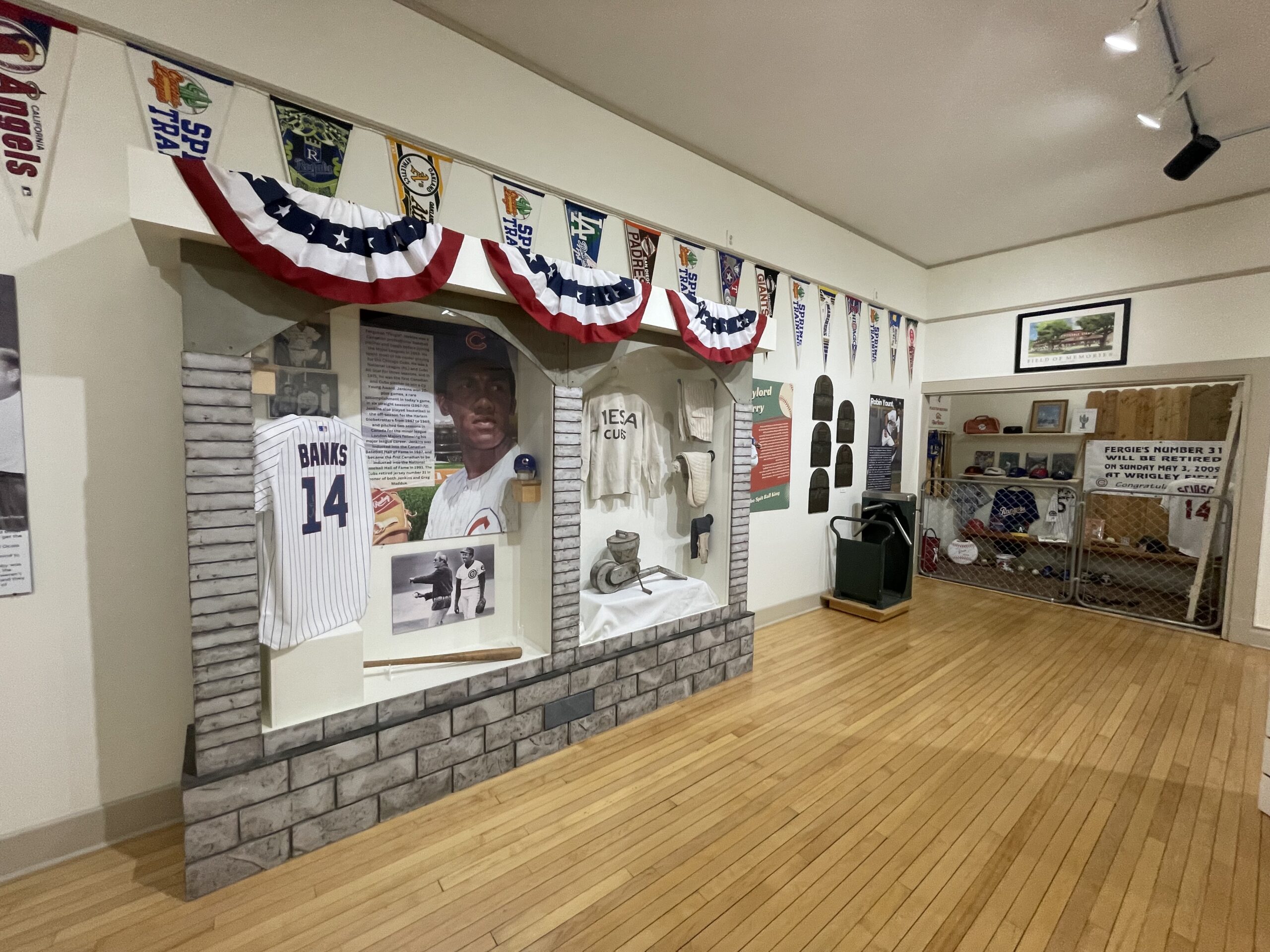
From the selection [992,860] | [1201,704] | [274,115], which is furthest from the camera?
[1201,704]

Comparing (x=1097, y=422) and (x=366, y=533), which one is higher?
(x=1097, y=422)

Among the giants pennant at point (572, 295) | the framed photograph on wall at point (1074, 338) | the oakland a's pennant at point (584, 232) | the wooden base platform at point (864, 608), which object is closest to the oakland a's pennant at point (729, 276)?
the oakland a's pennant at point (584, 232)

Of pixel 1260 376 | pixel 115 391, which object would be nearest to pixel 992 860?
pixel 115 391

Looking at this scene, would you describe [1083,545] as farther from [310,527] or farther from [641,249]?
[310,527]

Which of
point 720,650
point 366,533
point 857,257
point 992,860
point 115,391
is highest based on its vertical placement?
point 857,257

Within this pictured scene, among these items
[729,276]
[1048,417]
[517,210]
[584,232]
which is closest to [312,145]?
[517,210]

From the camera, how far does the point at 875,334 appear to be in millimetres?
→ 5418

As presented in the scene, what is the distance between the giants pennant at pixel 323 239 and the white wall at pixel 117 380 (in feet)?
1.99

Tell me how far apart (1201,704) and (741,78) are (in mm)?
4781

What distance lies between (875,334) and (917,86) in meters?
2.61

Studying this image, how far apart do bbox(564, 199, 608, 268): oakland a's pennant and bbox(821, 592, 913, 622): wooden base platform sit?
149 inches

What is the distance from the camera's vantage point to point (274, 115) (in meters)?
2.21

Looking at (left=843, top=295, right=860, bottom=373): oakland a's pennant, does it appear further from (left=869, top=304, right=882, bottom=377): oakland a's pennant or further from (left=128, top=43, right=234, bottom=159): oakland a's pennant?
(left=128, top=43, right=234, bottom=159): oakland a's pennant

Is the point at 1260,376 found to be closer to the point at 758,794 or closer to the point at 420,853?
the point at 758,794
